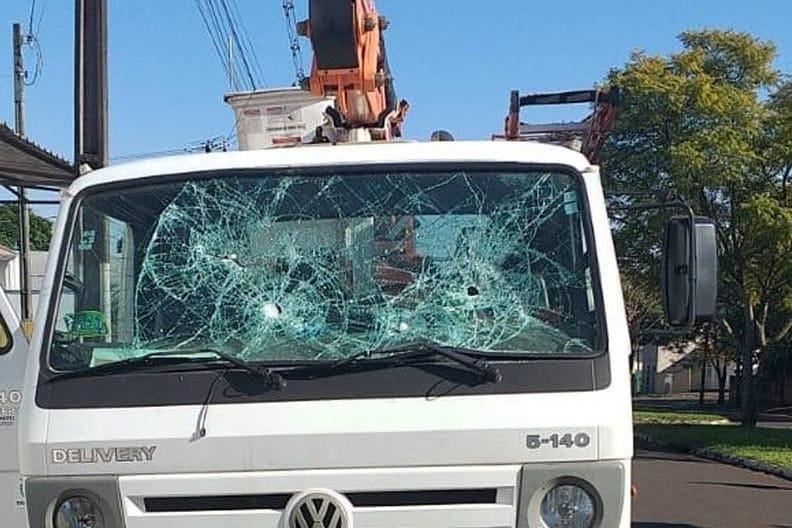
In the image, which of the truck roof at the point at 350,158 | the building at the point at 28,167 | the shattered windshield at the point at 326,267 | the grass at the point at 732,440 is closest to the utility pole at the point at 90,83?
the building at the point at 28,167

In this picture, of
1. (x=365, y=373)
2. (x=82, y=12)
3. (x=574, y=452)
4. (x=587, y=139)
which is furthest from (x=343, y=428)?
(x=82, y=12)

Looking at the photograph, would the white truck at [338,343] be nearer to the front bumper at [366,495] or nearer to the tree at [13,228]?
the front bumper at [366,495]

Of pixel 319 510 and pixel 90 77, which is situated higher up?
pixel 90 77

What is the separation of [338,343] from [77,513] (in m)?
1.03

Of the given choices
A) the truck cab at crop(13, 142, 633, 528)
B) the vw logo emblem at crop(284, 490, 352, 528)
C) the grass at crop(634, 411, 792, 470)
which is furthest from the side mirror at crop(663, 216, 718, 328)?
the grass at crop(634, 411, 792, 470)

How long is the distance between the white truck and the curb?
11.1 meters

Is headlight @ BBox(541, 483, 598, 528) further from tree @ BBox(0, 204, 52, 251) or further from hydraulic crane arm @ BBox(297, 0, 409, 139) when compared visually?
tree @ BBox(0, 204, 52, 251)

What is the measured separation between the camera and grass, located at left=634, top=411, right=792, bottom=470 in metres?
16.4

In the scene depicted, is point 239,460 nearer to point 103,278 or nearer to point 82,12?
point 103,278

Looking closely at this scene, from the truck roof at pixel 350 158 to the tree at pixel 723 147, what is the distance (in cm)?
1346

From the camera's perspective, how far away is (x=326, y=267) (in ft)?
13.8

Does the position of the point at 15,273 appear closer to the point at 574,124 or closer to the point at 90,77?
the point at 90,77

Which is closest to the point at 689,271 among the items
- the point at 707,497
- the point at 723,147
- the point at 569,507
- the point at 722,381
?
the point at 569,507

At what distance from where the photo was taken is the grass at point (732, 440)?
647 inches
